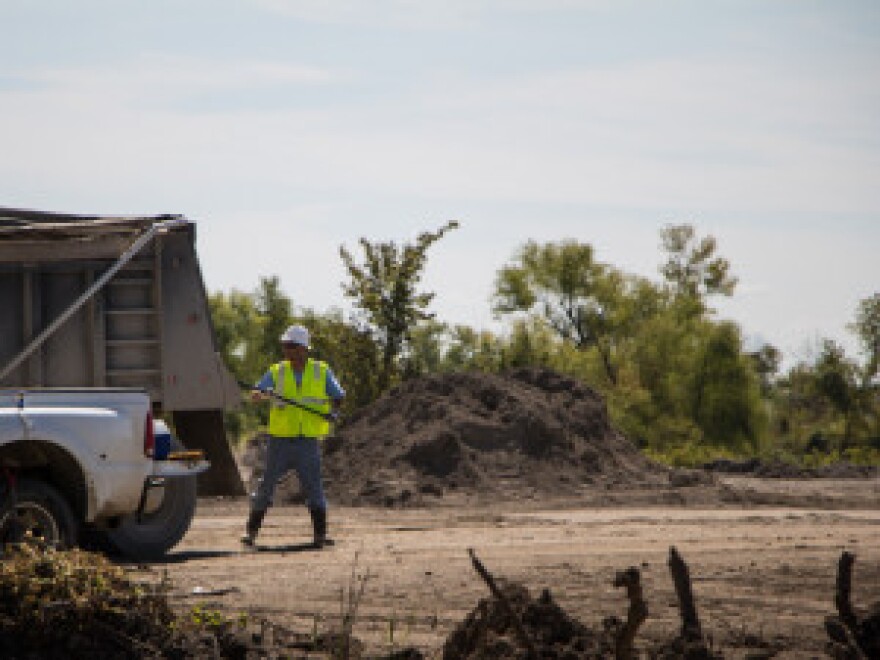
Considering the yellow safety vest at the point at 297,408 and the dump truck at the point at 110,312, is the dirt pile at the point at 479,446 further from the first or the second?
the dump truck at the point at 110,312

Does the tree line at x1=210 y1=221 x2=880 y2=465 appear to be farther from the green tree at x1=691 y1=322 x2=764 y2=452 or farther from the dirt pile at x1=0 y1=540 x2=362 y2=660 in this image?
the dirt pile at x1=0 y1=540 x2=362 y2=660

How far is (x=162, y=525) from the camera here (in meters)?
15.2

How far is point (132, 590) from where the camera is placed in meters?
9.68

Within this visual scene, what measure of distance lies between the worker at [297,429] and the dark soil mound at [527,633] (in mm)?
7164

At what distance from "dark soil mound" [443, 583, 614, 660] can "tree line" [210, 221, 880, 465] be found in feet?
77.7

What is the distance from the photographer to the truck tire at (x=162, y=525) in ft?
49.2

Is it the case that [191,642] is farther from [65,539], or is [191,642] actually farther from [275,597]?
[65,539]

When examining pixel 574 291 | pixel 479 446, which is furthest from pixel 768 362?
pixel 479 446

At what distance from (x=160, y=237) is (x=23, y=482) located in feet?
8.92

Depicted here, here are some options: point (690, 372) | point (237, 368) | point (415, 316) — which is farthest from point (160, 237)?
point (237, 368)

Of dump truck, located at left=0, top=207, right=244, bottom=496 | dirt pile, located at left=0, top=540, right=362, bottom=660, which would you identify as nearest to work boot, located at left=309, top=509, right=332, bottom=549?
dump truck, located at left=0, top=207, right=244, bottom=496

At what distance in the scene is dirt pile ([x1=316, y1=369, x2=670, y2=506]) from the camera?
24.9m

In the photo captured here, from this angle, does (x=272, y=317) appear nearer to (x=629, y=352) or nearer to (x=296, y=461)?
(x=629, y=352)

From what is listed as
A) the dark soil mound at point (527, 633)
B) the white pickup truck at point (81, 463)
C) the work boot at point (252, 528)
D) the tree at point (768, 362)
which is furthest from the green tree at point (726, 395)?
the dark soil mound at point (527, 633)
